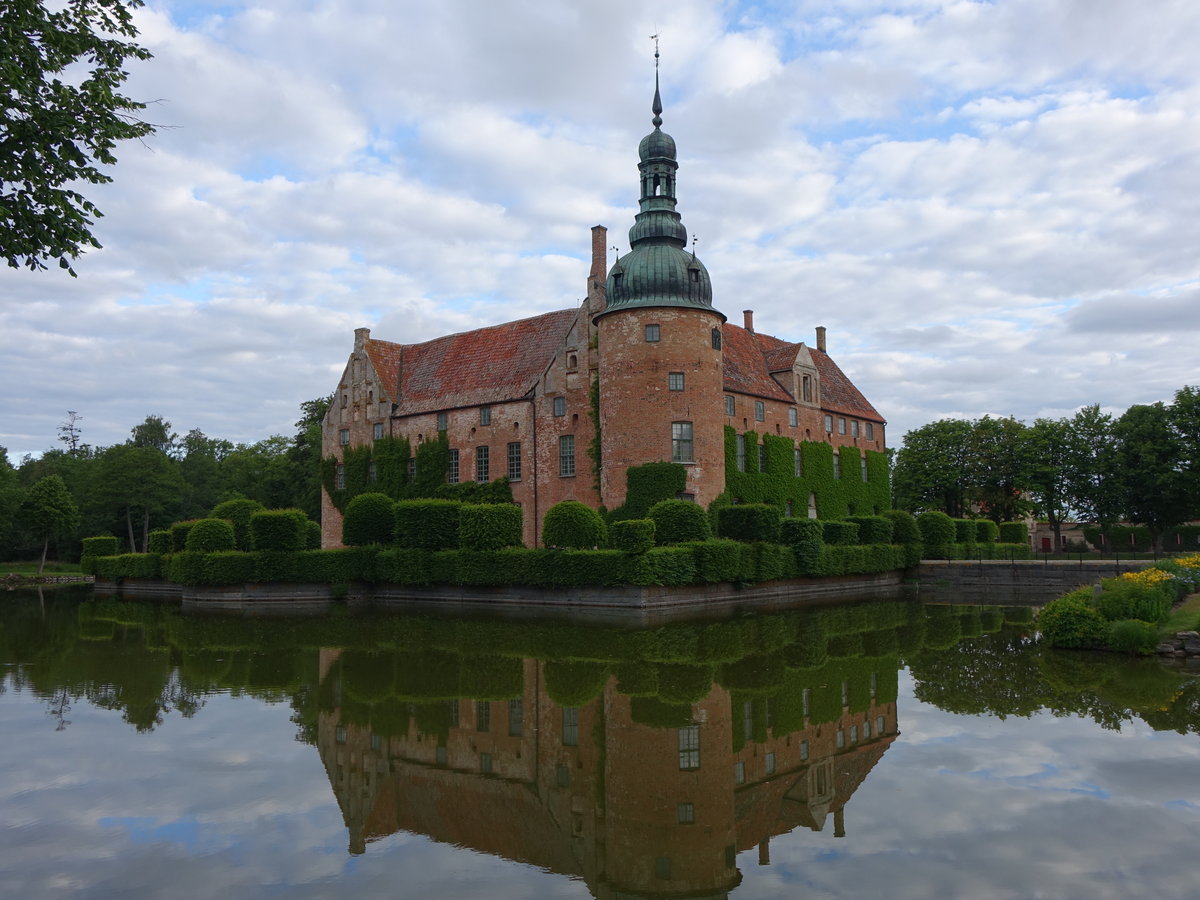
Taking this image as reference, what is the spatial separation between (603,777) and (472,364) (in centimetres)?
3330

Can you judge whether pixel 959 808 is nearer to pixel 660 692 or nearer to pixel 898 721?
pixel 898 721

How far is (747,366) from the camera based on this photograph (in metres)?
40.4

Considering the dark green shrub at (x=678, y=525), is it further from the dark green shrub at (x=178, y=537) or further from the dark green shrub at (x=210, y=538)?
the dark green shrub at (x=178, y=537)

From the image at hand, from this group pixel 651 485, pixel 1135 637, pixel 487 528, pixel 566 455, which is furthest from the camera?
pixel 566 455

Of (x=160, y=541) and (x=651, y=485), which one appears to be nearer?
(x=651, y=485)

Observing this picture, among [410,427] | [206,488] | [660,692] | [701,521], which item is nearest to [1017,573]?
[701,521]

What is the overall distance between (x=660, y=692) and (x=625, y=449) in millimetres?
19803

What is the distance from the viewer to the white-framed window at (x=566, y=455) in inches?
1411

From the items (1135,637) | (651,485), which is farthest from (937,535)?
(1135,637)

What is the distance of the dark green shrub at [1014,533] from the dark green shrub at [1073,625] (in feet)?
114

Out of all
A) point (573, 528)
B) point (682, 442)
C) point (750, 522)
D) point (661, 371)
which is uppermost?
point (661, 371)

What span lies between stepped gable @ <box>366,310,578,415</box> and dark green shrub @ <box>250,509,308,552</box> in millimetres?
9614

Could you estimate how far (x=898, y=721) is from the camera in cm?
1172

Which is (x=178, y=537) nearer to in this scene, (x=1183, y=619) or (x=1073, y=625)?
(x=1073, y=625)
